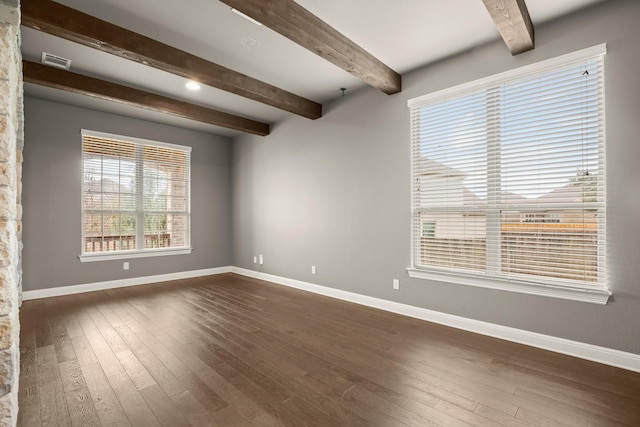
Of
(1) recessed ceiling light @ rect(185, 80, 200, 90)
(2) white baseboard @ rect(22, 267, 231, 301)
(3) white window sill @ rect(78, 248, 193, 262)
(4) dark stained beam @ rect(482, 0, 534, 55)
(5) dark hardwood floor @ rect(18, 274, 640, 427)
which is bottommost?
(5) dark hardwood floor @ rect(18, 274, 640, 427)

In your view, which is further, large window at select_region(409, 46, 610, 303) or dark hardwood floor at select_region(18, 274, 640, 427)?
large window at select_region(409, 46, 610, 303)

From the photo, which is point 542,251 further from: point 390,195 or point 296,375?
point 296,375

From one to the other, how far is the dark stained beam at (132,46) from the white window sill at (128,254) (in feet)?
10.9

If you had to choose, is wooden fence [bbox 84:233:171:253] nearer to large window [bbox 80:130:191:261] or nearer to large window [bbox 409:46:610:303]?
large window [bbox 80:130:191:261]

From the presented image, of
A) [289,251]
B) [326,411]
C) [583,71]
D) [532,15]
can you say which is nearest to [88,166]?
[289,251]

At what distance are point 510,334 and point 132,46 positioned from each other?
4.37 metres

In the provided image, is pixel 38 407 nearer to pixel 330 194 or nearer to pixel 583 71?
pixel 330 194

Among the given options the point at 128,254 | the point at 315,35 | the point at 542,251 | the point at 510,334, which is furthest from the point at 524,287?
the point at 128,254

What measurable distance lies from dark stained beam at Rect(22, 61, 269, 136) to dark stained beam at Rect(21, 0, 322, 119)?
122 centimetres

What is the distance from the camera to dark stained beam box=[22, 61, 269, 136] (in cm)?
337

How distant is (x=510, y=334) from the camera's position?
2.85 m

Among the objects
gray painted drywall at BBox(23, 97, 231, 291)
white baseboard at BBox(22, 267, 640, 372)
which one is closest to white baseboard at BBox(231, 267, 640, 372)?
white baseboard at BBox(22, 267, 640, 372)

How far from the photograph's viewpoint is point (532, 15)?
2584mm

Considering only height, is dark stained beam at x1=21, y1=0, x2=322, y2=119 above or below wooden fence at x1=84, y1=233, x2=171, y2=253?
above
